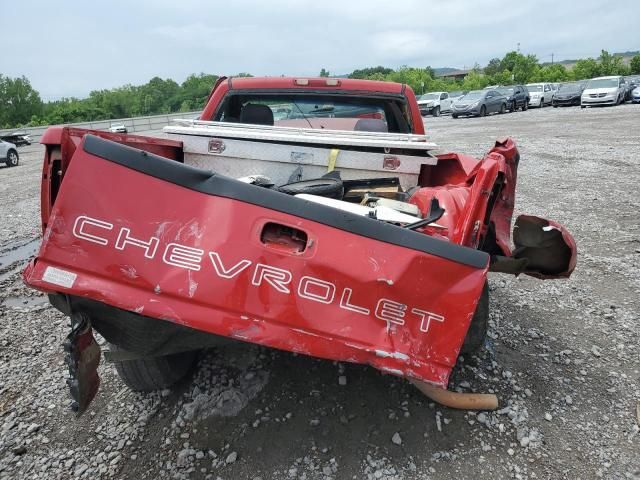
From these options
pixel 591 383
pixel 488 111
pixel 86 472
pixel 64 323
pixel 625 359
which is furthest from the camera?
pixel 488 111

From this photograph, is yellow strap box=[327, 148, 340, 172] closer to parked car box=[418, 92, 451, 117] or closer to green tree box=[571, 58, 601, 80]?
parked car box=[418, 92, 451, 117]

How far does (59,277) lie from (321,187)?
1508mm

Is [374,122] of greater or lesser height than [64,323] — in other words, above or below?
above

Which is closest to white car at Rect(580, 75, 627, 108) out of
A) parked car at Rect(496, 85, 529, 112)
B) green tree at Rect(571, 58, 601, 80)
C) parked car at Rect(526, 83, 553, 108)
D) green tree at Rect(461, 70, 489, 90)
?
parked car at Rect(496, 85, 529, 112)

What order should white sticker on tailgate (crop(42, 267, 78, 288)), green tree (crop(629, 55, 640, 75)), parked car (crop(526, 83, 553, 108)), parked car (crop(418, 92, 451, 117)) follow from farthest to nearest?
green tree (crop(629, 55, 640, 75)) → parked car (crop(418, 92, 451, 117)) → parked car (crop(526, 83, 553, 108)) → white sticker on tailgate (crop(42, 267, 78, 288))

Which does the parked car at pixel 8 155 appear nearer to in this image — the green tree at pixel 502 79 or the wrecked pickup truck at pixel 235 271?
the wrecked pickup truck at pixel 235 271

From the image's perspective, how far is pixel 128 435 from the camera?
2531 millimetres

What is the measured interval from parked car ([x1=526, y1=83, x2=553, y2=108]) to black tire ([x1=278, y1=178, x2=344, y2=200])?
32.8 metres

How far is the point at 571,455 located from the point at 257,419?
5.24 ft

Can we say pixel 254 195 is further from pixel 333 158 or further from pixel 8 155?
pixel 8 155

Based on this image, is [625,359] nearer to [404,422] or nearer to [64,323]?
[404,422]

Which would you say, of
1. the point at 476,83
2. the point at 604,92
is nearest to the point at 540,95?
the point at 604,92

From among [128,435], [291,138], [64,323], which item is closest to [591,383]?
[291,138]

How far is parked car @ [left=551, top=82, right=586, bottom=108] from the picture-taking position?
29156mm
